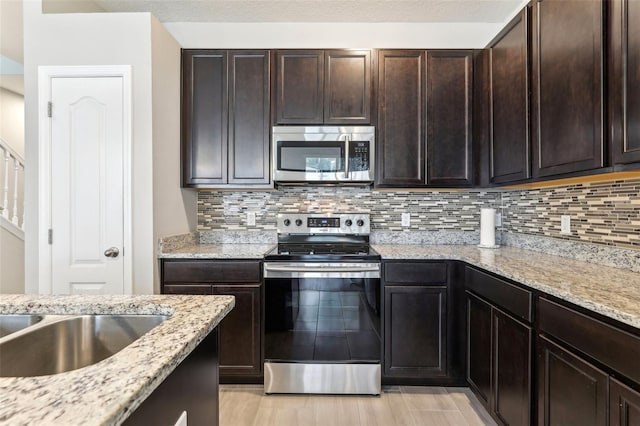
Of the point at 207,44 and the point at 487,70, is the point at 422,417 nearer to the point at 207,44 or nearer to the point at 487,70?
the point at 487,70

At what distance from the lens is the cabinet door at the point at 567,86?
4.75ft

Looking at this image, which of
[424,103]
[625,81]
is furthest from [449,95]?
[625,81]

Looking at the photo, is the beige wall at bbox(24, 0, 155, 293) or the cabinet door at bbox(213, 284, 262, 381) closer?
the beige wall at bbox(24, 0, 155, 293)

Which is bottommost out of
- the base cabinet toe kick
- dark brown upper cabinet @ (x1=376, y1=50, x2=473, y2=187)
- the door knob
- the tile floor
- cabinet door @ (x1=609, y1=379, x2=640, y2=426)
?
the tile floor

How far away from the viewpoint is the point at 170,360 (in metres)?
0.66

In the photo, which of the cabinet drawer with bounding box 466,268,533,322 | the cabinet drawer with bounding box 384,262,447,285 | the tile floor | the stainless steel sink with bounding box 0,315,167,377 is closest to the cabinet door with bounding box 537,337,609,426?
the cabinet drawer with bounding box 466,268,533,322

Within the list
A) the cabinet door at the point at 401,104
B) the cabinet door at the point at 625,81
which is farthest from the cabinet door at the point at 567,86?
the cabinet door at the point at 401,104

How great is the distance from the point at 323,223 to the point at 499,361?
1554 mm

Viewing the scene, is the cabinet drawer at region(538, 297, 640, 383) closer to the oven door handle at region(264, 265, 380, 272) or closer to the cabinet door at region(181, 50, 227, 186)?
the oven door handle at region(264, 265, 380, 272)

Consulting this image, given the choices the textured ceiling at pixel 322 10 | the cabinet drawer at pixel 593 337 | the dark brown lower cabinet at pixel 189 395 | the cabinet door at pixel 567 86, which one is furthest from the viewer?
the textured ceiling at pixel 322 10

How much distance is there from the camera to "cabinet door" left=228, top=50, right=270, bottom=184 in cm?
254

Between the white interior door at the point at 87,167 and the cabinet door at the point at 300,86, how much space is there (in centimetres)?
108

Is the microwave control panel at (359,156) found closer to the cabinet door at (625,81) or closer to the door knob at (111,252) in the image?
the cabinet door at (625,81)

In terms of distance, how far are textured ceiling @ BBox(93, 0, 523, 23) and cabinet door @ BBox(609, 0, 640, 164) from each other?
1.40 m
